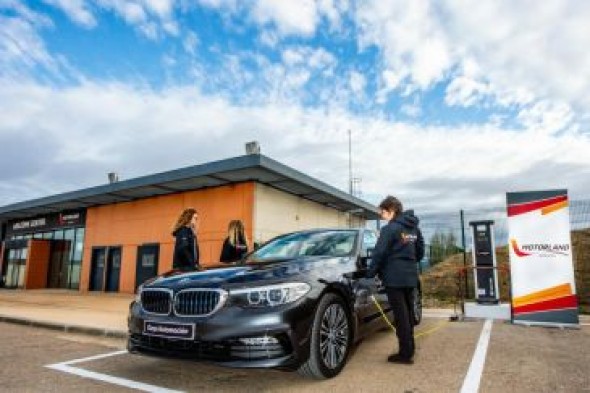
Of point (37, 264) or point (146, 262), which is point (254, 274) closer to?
point (146, 262)

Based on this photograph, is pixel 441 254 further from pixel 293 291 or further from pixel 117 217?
pixel 117 217

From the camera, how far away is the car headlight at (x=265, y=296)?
11.3 ft

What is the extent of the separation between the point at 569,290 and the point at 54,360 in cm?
720

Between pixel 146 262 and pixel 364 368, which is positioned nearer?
pixel 364 368

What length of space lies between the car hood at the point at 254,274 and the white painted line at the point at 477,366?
145 cm

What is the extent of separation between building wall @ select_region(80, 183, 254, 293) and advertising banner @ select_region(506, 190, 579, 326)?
328 inches

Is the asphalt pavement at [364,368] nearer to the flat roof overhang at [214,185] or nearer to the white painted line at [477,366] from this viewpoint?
the white painted line at [477,366]

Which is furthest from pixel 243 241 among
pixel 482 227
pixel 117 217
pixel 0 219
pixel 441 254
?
pixel 0 219

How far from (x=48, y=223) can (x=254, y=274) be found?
77.5 ft

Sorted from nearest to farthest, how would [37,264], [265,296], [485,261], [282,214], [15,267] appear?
[265,296] < [485,261] < [282,214] < [37,264] < [15,267]

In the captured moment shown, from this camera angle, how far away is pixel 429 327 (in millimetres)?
6902

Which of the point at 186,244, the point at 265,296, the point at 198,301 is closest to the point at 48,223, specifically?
the point at 186,244

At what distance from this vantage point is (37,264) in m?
22.8

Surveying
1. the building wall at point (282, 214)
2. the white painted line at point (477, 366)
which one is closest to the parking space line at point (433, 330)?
the white painted line at point (477, 366)
